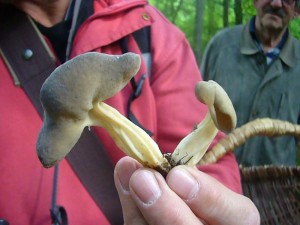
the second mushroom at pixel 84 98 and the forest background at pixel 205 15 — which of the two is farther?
the forest background at pixel 205 15

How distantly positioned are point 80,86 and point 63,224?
1.48ft

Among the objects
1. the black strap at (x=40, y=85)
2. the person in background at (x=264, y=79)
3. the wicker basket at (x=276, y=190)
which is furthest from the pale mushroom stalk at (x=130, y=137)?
the person in background at (x=264, y=79)

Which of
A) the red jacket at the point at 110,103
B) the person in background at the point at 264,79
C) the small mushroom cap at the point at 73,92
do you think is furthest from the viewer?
the person in background at the point at 264,79

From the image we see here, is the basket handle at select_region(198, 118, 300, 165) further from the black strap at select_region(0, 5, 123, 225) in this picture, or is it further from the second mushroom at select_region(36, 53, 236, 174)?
the second mushroom at select_region(36, 53, 236, 174)

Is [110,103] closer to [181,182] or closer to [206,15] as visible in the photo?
[181,182]

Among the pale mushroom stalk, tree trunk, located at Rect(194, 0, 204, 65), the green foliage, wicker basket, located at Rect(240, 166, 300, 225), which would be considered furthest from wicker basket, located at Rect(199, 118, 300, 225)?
the pale mushroom stalk

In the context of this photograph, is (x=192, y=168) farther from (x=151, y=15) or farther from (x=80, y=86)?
(x=151, y=15)

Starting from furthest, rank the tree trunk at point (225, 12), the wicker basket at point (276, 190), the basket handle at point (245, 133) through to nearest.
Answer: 1. the tree trunk at point (225, 12)
2. the wicker basket at point (276, 190)
3. the basket handle at point (245, 133)

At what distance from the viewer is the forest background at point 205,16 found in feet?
4.66

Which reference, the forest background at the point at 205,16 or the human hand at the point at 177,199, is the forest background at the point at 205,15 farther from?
the human hand at the point at 177,199

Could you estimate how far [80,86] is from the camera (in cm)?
50

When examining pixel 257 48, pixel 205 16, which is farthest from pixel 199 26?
pixel 257 48

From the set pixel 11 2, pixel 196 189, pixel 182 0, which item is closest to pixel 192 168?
pixel 196 189

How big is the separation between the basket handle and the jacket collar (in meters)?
0.38
